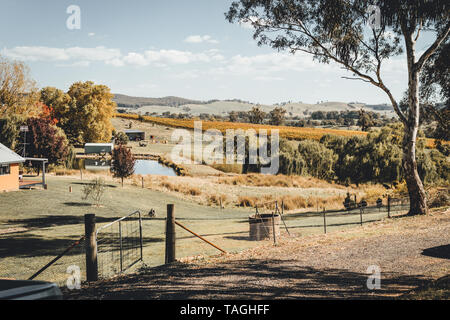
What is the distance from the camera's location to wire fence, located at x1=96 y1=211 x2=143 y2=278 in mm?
11762

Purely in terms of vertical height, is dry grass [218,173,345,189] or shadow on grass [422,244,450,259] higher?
shadow on grass [422,244,450,259]

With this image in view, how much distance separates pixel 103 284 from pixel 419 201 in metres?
14.5

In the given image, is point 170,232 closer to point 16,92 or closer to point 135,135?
point 16,92

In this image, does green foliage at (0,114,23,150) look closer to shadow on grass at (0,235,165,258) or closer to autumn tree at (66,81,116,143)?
autumn tree at (66,81,116,143)

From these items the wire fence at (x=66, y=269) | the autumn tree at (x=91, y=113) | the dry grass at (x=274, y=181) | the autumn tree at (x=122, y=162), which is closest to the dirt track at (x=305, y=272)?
the wire fence at (x=66, y=269)

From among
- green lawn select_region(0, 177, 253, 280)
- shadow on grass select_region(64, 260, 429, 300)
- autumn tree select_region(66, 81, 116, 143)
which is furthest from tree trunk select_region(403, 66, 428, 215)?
autumn tree select_region(66, 81, 116, 143)

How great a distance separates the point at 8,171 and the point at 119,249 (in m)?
15.6

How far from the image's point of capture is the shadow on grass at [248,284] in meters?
7.28

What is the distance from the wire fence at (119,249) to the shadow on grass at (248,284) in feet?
6.63

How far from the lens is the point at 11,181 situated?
27.6 metres

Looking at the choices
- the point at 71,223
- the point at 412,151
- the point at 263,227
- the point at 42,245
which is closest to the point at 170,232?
the point at 263,227

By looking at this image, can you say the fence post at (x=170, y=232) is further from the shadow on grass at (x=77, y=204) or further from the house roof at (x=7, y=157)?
the house roof at (x=7, y=157)

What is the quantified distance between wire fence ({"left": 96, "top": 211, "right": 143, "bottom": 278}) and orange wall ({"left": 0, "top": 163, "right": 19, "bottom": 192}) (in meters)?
9.76
